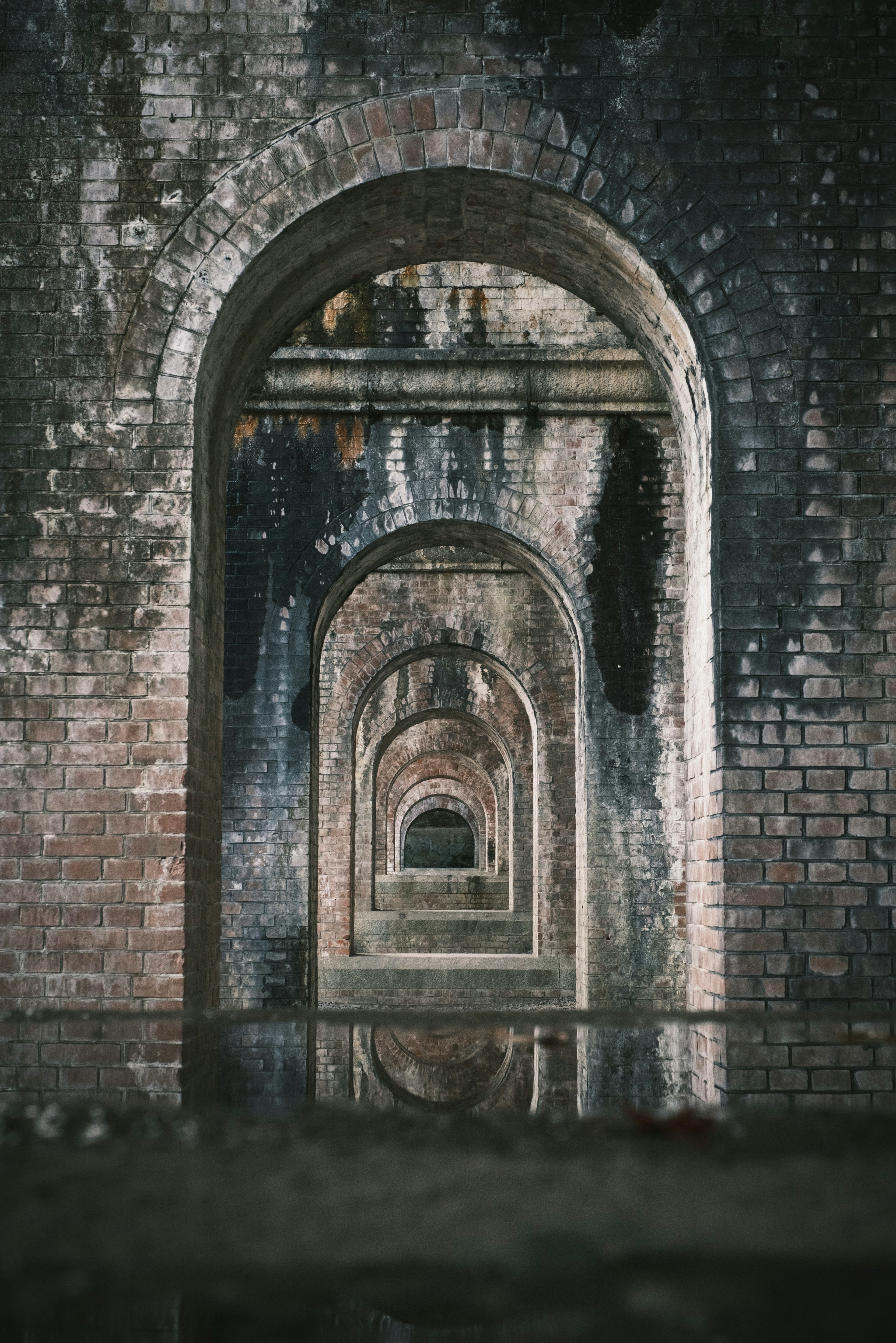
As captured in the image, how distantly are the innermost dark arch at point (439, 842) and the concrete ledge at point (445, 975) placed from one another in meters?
24.7

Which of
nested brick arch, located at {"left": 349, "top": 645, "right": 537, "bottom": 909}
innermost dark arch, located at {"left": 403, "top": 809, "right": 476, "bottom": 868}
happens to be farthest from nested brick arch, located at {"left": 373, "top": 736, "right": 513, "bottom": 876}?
innermost dark arch, located at {"left": 403, "top": 809, "right": 476, "bottom": 868}

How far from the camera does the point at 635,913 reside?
40.1 feet

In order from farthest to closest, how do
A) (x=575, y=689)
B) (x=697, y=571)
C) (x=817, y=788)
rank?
1. (x=575, y=689)
2. (x=697, y=571)
3. (x=817, y=788)

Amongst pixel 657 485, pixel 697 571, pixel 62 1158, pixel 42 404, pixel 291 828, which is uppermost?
pixel 657 485

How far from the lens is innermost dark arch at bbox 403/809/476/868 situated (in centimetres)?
4206

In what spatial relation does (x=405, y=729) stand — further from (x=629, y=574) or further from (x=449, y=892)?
(x=629, y=574)

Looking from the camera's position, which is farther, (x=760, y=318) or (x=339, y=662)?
(x=339, y=662)

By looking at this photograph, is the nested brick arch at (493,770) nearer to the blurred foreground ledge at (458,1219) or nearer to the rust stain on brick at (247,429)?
the rust stain on brick at (247,429)

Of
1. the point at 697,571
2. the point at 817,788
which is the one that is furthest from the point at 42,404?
the point at 817,788

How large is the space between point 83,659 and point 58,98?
2891 millimetres

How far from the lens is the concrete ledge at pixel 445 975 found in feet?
53.9

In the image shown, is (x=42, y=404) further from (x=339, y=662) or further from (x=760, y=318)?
(x=339, y=662)

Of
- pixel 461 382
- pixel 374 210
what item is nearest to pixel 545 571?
pixel 461 382

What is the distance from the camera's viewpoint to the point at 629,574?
12500 millimetres
